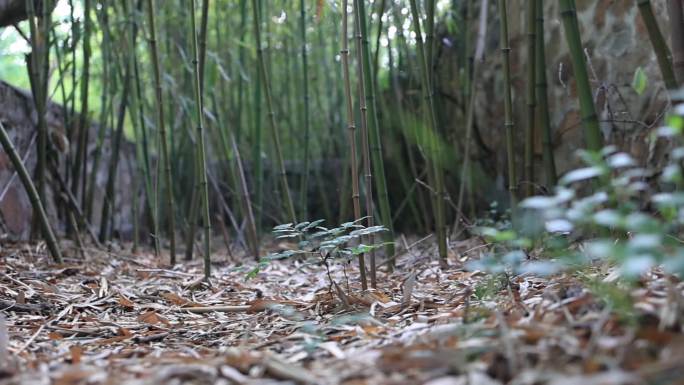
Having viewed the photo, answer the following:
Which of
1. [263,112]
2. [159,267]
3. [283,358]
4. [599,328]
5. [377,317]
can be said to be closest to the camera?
[599,328]

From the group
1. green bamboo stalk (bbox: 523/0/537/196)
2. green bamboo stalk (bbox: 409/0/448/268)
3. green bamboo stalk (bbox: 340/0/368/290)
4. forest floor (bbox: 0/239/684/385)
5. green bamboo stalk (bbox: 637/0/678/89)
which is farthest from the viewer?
green bamboo stalk (bbox: 409/0/448/268)

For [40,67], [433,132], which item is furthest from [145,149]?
[433,132]

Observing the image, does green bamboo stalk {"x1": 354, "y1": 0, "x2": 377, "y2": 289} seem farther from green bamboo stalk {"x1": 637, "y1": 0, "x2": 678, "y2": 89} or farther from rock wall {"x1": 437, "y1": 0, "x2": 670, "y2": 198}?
rock wall {"x1": 437, "y1": 0, "x2": 670, "y2": 198}

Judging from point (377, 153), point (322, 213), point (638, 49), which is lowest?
point (322, 213)

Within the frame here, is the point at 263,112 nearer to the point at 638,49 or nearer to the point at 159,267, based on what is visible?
the point at 159,267

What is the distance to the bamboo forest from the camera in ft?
2.24

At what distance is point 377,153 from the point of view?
5.13 feet

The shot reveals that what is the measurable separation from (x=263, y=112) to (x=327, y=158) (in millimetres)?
439

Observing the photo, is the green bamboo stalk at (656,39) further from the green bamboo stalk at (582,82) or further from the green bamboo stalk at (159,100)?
the green bamboo stalk at (159,100)

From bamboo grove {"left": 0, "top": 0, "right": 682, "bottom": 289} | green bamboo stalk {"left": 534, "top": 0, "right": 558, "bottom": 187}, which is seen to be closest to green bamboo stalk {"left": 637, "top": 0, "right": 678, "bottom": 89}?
bamboo grove {"left": 0, "top": 0, "right": 682, "bottom": 289}

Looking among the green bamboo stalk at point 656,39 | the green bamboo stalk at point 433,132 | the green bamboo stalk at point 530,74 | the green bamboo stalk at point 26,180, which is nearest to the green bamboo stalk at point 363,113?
the green bamboo stalk at point 433,132

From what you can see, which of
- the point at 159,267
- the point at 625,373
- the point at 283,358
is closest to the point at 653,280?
the point at 625,373

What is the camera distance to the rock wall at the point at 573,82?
77.9 inches

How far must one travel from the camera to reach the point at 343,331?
39.8 inches
